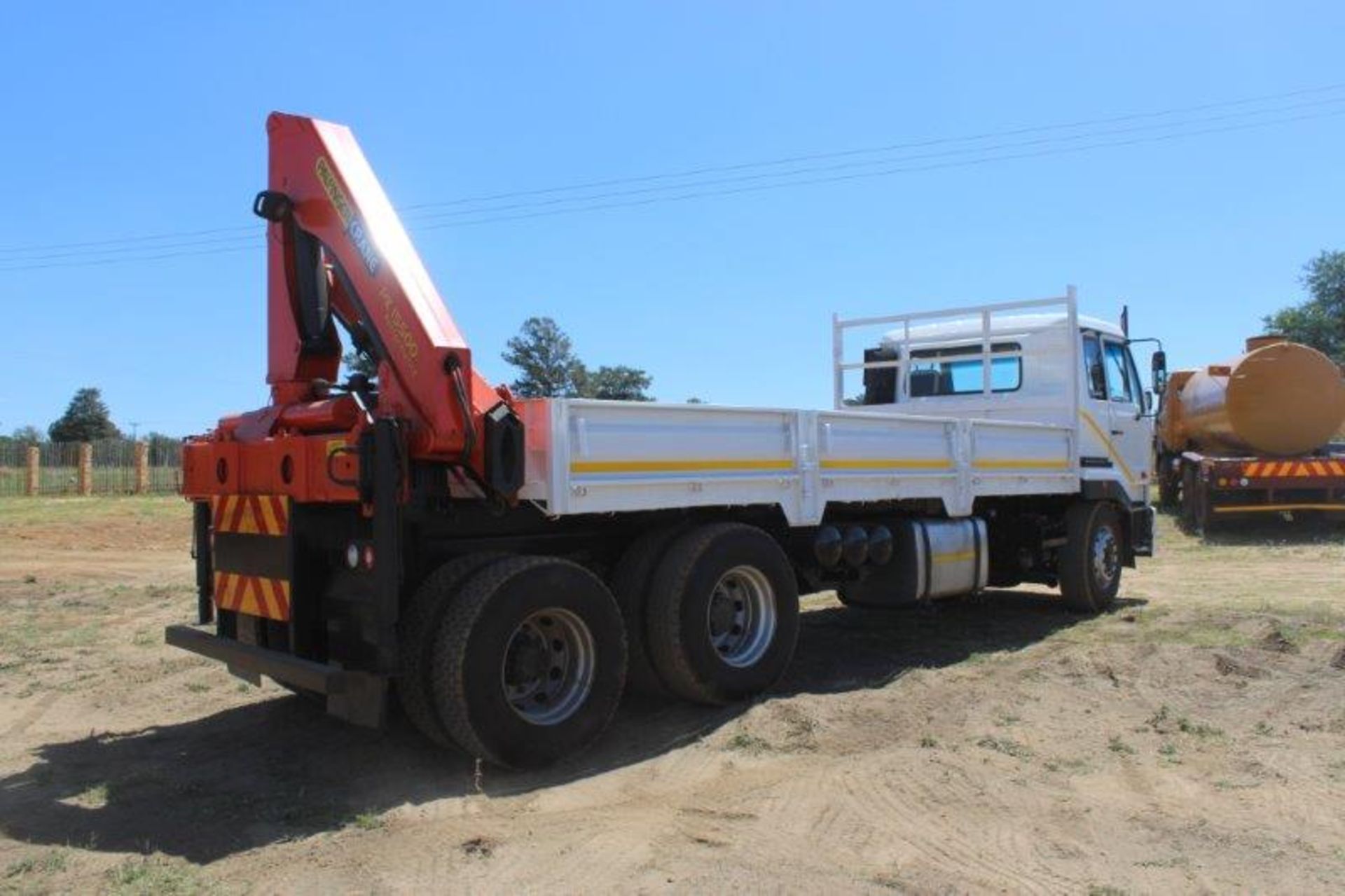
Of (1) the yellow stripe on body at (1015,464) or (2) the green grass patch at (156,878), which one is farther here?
(1) the yellow stripe on body at (1015,464)

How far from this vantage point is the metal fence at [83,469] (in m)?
33.5

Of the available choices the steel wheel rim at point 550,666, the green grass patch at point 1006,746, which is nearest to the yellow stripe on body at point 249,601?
the steel wheel rim at point 550,666

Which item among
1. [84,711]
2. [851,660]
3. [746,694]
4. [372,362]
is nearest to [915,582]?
[851,660]

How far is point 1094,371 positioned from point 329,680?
323 inches

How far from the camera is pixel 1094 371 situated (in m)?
10.4

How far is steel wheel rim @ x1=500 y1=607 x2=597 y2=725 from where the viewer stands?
536 cm

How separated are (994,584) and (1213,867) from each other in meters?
6.59

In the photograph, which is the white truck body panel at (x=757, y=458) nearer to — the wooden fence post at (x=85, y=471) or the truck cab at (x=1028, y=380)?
the truck cab at (x=1028, y=380)

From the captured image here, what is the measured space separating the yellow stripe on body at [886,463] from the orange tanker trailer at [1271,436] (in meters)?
10.9

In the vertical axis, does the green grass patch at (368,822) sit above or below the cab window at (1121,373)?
below

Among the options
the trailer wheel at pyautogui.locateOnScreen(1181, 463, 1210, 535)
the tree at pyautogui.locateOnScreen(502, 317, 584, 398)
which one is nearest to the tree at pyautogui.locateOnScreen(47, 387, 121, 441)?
the tree at pyautogui.locateOnScreen(502, 317, 584, 398)

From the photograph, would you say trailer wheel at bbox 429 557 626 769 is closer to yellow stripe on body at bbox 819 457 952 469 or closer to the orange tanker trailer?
yellow stripe on body at bbox 819 457 952 469

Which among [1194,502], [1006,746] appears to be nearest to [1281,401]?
[1194,502]

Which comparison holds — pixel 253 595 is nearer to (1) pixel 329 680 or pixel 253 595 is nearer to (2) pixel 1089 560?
(1) pixel 329 680
